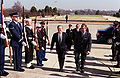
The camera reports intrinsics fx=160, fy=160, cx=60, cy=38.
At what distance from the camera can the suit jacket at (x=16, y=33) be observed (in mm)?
5789

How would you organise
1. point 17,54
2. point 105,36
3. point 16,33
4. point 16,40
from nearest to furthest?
1. point 16,33
2. point 16,40
3. point 17,54
4. point 105,36

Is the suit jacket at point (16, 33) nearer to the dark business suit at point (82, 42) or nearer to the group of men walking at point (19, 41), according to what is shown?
the group of men walking at point (19, 41)

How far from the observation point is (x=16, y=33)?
5.81 metres

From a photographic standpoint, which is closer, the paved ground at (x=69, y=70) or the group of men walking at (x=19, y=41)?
the group of men walking at (x=19, y=41)

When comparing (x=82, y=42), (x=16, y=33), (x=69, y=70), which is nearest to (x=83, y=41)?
(x=82, y=42)

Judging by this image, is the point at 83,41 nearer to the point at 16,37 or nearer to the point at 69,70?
the point at 69,70

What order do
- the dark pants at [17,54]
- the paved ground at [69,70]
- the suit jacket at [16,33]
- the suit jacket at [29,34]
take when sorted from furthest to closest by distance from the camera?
the suit jacket at [29,34]
the dark pants at [17,54]
the paved ground at [69,70]
the suit jacket at [16,33]

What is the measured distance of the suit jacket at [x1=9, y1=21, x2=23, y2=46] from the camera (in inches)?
228

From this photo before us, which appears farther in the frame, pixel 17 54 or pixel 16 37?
pixel 17 54

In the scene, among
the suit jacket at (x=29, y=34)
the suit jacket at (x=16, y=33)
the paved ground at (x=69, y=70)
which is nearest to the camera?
the suit jacket at (x=16, y=33)

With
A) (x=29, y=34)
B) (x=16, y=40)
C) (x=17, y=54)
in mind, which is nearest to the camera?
(x=16, y=40)

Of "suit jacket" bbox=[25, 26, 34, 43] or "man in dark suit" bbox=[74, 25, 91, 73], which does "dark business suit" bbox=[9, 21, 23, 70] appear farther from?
"man in dark suit" bbox=[74, 25, 91, 73]

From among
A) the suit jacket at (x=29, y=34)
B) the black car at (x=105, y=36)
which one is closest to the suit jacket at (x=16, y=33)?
the suit jacket at (x=29, y=34)

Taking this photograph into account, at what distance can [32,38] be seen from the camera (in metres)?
6.38
